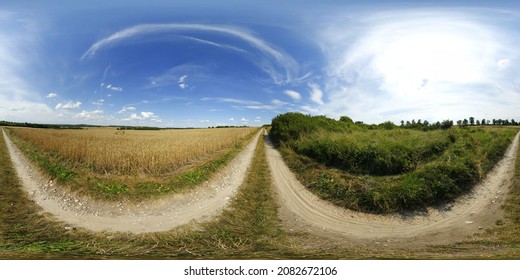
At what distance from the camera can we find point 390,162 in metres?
11.1

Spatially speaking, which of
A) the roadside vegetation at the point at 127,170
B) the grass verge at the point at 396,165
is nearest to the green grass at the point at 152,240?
the roadside vegetation at the point at 127,170

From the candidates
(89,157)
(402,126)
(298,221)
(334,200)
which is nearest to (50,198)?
(89,157)

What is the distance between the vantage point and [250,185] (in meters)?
10.6

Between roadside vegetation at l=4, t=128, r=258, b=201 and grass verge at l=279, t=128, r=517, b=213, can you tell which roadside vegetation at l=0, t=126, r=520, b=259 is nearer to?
grass verge at l=279, t=128, r=517, b=213

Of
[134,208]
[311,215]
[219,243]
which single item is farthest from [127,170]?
[311,215]

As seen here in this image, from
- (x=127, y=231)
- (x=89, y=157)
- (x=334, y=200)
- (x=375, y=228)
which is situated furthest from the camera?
(x=89, y=157)

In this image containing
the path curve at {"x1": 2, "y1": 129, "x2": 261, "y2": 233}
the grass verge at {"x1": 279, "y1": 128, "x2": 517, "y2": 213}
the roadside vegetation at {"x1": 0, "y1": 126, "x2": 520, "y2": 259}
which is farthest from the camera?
the grass verge at {"x1": 279, "y1": 128, "x2": 517, "y2": 213}

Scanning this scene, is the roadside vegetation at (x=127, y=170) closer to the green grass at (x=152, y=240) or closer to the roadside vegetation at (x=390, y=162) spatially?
the green grass at (x=152, y=240)

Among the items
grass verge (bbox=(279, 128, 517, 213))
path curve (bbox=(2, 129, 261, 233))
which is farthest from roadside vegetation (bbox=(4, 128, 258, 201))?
grass verge (bbox=(279, 128, 517, 213))

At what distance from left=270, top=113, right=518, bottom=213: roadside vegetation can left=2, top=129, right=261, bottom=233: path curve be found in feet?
12.6

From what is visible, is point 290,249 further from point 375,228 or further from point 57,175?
point 57,175

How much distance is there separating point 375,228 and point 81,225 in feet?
23.0

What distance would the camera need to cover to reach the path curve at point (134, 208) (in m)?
6.18

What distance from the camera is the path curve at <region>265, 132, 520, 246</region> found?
6.07 metres
